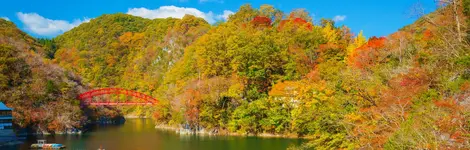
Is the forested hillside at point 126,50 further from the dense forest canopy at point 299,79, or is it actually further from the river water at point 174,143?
the river water at point 174,143

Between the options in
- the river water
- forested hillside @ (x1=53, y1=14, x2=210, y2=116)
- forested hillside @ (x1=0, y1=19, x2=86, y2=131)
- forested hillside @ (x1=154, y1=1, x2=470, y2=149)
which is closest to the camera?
forested hillside @ (x1=154, y1=1, x2=470, y2=149)

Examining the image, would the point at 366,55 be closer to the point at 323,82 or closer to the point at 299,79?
the point at 299,79

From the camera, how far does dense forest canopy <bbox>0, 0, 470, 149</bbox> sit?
13.3m

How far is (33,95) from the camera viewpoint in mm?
32938

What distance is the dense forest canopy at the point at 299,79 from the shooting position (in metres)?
13.3

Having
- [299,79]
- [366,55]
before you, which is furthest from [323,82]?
[299,79]

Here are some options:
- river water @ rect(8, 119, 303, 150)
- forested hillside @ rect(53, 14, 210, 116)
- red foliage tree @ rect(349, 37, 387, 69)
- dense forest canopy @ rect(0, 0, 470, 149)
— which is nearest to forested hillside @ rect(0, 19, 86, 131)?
dense forest canopy @ rect(0, 0, 470, 149)

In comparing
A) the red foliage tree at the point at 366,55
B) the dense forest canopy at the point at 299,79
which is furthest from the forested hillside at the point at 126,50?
the red foliage tree at the point at 366,55

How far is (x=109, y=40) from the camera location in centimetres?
8050

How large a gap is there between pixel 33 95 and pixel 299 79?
22218 mm

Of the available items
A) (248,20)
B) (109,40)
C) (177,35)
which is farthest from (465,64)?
(109,40)

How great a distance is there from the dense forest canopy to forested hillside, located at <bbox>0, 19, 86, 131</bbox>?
0.13m

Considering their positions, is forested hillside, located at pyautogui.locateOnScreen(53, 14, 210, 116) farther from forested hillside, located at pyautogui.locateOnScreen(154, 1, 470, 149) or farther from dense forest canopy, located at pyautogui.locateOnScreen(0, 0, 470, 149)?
forested hillside, located at pyautogui.locateOnScreen(154, 1, 470, 149)

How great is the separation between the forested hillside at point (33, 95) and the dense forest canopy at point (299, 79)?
0.42ft
